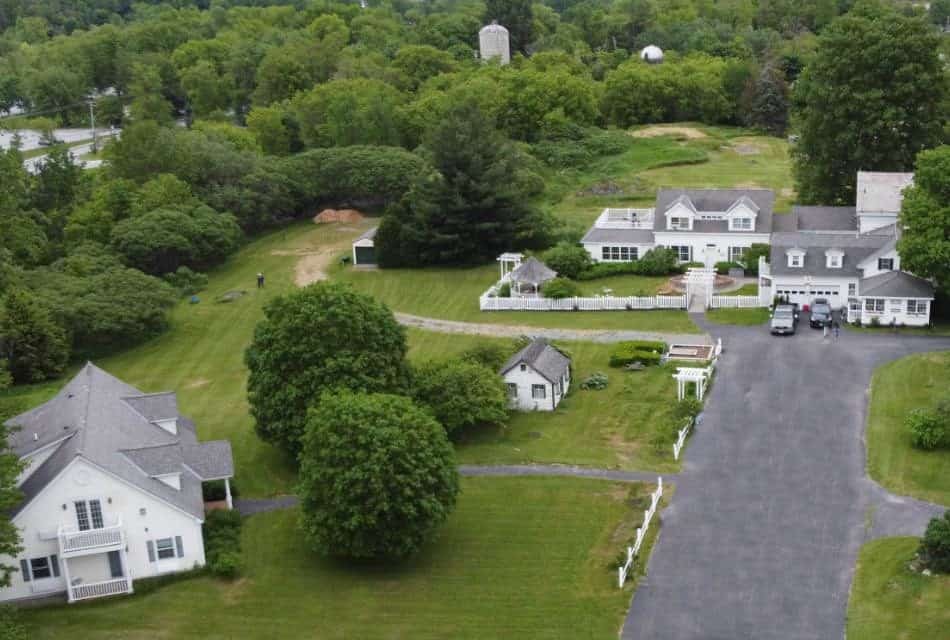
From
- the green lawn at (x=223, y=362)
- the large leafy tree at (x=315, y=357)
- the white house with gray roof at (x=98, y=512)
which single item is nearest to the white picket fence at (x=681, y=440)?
the large leafy tree at (x=315, y=357)

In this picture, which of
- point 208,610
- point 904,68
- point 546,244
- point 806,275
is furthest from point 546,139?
point 208,610

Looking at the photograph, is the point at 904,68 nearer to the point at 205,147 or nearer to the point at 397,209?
the point at 397,209

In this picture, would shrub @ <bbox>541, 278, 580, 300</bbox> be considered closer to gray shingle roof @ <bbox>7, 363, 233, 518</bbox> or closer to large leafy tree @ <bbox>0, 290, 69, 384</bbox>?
gray shingle roof @ <bbox>7, 363, 233, 518</bbox>

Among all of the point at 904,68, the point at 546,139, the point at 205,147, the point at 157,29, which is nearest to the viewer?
the point at 904,68

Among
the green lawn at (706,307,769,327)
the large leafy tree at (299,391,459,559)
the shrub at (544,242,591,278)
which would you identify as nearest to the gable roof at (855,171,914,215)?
the green lawn at (706,307,769,327)

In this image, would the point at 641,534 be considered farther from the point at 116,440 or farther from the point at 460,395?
the point at 116,440

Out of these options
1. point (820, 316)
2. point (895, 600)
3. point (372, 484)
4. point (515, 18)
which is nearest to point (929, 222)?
point (820, 316)

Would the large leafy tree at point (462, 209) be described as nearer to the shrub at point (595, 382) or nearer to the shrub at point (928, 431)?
the shrub at point (595, 382)
